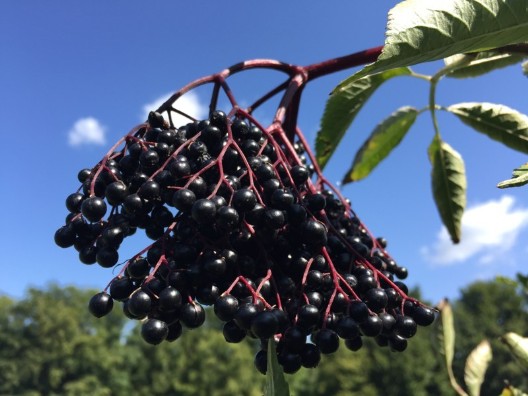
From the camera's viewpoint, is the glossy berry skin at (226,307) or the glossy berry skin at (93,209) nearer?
the glossy berry skin at (226,307)

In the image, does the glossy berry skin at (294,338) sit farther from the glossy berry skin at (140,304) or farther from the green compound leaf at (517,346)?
the green compound leaf at (517,346)

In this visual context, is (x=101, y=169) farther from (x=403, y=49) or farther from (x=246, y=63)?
→ (x=403, y=49)

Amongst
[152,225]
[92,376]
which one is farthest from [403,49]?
[92,376]

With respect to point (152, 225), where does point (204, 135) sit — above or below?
above

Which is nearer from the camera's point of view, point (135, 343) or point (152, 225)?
point (152, 225)

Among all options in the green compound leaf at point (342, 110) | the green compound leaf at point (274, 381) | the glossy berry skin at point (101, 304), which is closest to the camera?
the green compound leaf at point (274, 381)

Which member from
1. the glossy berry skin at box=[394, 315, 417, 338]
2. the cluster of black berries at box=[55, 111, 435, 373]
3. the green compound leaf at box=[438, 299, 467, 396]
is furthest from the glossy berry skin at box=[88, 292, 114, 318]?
the green compound leaf at box=[438, 299, 467, 396]

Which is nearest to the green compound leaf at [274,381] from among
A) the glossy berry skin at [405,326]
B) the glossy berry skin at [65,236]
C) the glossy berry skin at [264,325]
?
the glossy berry skin at [264,325]
